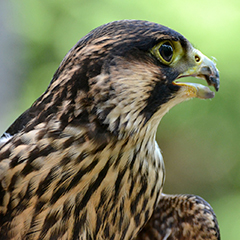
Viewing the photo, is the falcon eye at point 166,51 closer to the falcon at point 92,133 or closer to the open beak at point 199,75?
the falcon at point 92,133

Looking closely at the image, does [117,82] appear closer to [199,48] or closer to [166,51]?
[166,51]

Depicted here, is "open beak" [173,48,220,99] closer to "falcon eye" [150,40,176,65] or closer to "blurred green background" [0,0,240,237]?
"falcon eye" [150,40,176,65]

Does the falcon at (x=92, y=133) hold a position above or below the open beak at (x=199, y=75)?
below

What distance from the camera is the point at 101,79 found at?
1.56 meters

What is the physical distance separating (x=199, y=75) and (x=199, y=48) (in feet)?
9.42

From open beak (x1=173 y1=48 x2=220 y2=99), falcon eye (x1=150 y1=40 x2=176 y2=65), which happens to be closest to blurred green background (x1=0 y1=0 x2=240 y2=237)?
open beak (x1=173 y1=48 x2=220 y2=99)

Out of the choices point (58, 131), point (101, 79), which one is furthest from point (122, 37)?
point (58, 131)

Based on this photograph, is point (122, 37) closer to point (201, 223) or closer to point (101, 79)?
point (101, 79)

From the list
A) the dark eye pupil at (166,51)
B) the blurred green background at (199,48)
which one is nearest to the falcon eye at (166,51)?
the dark eye pupil at (166,51)

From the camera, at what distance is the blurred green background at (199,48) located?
467 centimetres

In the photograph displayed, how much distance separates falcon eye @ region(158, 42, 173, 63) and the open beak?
10cm

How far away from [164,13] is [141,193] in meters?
3.30

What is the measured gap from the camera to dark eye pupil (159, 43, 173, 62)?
5.42 ft

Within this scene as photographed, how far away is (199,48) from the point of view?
4.54m
